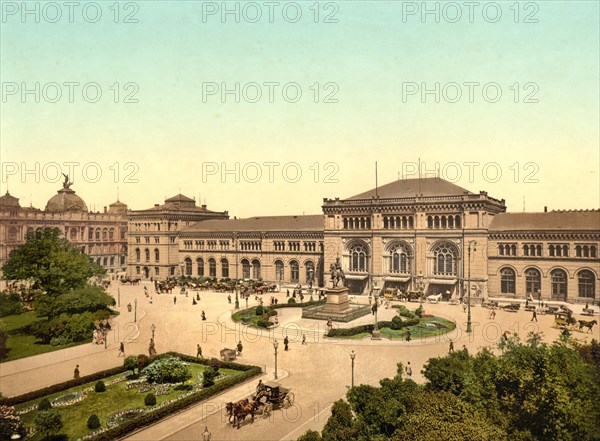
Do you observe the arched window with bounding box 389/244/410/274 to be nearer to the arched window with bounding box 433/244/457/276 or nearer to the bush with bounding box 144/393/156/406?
the arched window with bounding box 433/244/457/276

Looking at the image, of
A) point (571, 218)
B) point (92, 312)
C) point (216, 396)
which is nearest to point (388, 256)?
point (571, 218)

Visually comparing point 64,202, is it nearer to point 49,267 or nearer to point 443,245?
point 49,267

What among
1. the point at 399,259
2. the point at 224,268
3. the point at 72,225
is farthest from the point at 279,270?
the point at 72,225

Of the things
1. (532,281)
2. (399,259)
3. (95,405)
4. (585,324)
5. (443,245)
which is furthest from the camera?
(399,259)

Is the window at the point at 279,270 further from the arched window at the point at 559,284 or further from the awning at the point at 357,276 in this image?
the arched window at the point at 559,284

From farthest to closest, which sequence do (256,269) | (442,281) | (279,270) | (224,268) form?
(224,268)
(256,269)
(279,270)
(442,281)

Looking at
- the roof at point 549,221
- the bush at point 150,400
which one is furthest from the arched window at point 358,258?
the bush at point 150,400

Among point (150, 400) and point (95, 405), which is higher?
point (150, 400)

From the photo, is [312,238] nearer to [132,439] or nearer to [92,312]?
[92,312]
